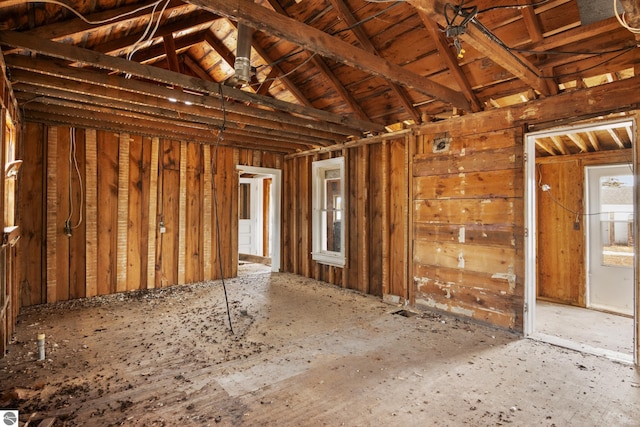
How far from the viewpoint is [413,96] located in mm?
3965

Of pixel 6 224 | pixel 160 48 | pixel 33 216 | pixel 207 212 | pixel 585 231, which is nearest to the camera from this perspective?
pixel 6 224

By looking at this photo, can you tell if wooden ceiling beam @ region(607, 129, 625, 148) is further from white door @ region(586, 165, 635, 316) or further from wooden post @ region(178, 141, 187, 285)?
wooden post @ region(178, 141, 187, 285)

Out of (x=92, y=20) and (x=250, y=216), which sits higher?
(x=92, y=20)

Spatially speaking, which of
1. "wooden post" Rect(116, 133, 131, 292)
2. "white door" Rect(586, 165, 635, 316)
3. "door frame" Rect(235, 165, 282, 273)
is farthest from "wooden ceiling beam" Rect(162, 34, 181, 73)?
"white door" Rect(586, 165, 635, 316)

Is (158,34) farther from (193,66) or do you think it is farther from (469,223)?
(469,223)

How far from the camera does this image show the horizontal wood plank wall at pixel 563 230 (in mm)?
4734

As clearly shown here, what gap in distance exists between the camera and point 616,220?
450 cm

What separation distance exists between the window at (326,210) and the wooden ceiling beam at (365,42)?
6.14 ft

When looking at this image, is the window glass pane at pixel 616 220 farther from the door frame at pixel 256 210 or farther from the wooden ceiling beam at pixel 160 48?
the door frame at pixel 256 210

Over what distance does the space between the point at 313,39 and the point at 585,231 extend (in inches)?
191

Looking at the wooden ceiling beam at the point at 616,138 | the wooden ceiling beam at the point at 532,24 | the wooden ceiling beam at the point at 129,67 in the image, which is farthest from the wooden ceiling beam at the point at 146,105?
the wooden ceiling beam at the point at 616,138

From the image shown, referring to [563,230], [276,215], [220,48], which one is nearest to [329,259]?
[276,215]

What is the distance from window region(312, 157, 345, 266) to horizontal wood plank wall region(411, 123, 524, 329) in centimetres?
179

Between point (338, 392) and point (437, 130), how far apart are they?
3.15 m
